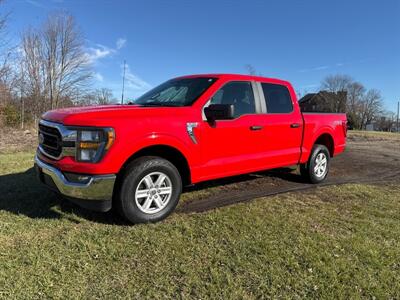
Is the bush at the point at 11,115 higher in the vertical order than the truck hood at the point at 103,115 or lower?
lower

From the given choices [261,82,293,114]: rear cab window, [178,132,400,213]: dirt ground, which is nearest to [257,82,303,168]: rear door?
[261,82,293,114]: rear cab window

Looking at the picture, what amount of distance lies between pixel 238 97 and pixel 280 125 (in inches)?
37.8

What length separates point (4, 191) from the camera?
17.2 feet

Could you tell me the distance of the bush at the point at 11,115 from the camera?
54.7ft

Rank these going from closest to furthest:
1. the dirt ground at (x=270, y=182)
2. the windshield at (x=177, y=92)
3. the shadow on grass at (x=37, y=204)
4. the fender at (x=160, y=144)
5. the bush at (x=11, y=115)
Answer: the fender at (x=160, y=144) → the shadow on grass at (x=37, y=204) → the windshield at (x=177, y=92) → the dirt ground at (x=270, y=182) → the bush at (x=11, y=115)

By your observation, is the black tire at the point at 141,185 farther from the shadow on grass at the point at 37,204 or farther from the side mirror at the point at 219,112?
the side mirror at the point at 219,112

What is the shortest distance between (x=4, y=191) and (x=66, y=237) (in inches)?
90.1

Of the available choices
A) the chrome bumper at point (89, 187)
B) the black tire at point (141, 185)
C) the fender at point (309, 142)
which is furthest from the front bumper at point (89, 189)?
the fender at point (309, 142)

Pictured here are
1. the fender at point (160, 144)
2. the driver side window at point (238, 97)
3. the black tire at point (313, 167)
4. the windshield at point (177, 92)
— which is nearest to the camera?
the fender at point (160, 144)

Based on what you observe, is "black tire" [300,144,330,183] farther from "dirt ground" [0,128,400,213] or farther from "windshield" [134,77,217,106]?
"windshield" [134,77,217,106]

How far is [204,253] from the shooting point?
341 cm

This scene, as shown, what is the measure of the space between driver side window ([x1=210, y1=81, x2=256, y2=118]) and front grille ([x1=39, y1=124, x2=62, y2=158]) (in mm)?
2100

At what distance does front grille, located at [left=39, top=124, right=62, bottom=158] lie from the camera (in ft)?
12.8

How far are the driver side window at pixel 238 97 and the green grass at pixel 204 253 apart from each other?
1.44 m
